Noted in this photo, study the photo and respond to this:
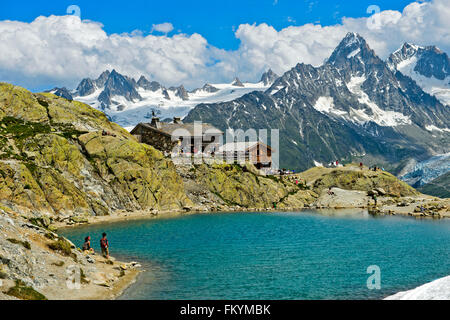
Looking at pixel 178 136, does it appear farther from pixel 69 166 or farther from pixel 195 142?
pixel 69 166

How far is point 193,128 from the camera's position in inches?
4808

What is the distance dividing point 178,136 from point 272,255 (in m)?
75.9

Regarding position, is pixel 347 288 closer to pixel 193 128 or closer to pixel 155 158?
pixel 155 158

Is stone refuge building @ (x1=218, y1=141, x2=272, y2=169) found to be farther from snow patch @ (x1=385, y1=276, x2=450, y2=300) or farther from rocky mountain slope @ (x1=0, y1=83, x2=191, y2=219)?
snow patch @ (x1=385, y1=276, x2=450, y2=300)

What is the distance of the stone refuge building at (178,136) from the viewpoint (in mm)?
112938

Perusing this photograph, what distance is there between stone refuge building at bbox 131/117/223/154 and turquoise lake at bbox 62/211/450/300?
4064 cm

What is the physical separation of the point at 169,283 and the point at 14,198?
40824mm

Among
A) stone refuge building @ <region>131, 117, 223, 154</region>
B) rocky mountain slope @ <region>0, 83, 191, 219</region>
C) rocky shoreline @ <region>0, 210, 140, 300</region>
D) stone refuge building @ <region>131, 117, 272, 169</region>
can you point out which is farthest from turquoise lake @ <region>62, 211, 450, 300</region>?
stone refuge building @ <region>131, 117, 223, 154</region>

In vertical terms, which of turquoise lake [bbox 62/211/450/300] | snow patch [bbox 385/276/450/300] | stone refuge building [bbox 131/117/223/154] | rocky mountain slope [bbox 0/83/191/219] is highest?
stone refuge building [bbox 131/117/223/154]

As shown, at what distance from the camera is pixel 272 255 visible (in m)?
45.3

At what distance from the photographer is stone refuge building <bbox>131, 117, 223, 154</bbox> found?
112938 mm

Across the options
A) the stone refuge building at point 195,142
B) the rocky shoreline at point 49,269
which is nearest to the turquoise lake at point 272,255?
the rocky shoreline at point 49,269

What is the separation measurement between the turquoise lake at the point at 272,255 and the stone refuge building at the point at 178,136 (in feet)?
133

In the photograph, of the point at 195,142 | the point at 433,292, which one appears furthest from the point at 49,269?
the point at 195,142
